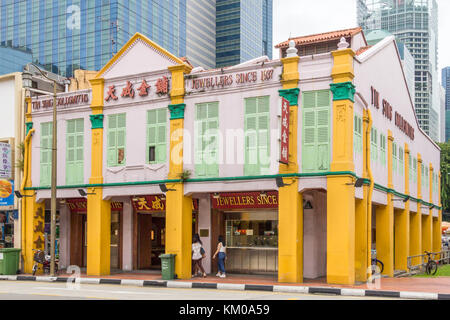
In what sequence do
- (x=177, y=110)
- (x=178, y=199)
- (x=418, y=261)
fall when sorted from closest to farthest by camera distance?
(x=178, y=199) → (x=177, y=110) → (x=418, y=261)

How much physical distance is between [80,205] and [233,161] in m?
9.26

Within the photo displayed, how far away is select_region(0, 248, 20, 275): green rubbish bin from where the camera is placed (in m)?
25.0

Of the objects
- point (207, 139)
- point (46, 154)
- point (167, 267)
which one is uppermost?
point (207, 139)

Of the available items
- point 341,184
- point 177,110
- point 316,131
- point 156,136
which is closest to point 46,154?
point 156,136

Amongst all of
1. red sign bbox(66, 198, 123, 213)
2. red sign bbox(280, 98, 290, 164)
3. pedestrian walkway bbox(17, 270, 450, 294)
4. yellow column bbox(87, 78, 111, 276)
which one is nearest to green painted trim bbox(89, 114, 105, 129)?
yellow column bbox(87, 78, 111, 276)

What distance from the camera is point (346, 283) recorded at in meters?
19.5

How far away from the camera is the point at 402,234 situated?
99.3 feet

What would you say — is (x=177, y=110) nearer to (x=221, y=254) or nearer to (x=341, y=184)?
(x=221, y=254)

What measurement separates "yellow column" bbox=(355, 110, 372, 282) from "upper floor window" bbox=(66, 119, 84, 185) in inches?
439

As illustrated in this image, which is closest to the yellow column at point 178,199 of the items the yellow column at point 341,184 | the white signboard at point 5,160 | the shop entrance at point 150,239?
the shop entrance at point 150,239

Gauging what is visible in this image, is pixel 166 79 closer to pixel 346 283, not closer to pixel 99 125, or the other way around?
pixel 99 125

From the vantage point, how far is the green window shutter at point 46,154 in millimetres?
26078

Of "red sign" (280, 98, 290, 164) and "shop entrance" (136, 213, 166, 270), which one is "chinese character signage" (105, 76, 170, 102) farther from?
"shop entrance" (136, 213, 166, 270)
